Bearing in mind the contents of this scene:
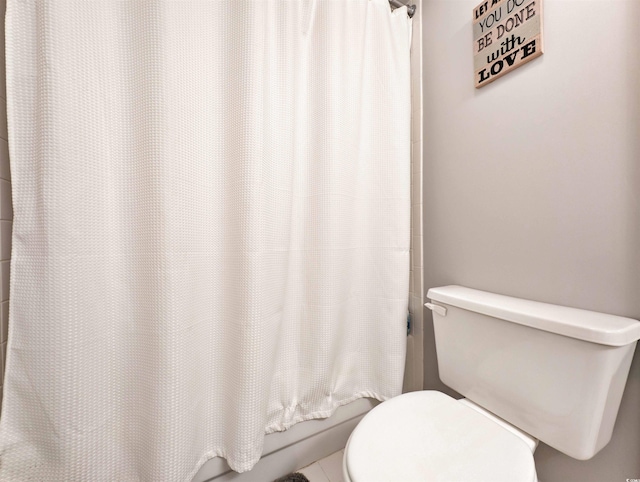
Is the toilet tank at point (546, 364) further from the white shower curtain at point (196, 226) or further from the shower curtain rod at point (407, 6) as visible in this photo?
the shower curtain rod at point (407, 6)

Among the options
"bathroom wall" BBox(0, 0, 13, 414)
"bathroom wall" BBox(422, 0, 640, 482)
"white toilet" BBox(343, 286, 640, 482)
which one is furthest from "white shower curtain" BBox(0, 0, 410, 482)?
"white toilet" BBox(343, 286, 640, 482)

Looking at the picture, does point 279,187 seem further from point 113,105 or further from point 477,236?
point 477,236

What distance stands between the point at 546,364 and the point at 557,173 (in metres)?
0.50

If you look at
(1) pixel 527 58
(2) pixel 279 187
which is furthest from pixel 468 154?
(2) pixel 279 187

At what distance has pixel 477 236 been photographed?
2.91 ft

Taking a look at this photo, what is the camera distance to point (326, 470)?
95cm

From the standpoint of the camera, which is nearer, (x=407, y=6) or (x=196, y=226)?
(x=196, y=226)

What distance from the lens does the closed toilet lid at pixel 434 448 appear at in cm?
52

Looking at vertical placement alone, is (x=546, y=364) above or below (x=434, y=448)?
above

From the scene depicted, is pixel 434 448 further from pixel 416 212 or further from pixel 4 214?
pixel 4 214

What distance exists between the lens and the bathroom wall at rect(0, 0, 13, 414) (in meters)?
0.59

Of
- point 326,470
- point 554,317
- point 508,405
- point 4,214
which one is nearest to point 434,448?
point 508,405

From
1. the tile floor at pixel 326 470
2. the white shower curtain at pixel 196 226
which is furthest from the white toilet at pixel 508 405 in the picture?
the tile floor at pixel 326 470

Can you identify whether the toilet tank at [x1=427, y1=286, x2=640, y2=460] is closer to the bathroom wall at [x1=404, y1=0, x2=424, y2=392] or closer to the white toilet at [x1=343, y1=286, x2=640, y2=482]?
the white toilet at [x1=343, y1=286, x2=640, y2=482]
